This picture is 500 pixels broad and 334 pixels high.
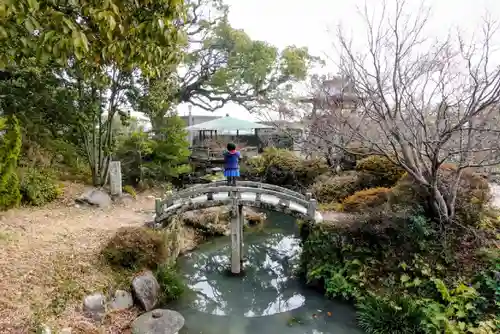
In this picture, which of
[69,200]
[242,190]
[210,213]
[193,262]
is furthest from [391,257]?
[69,200]

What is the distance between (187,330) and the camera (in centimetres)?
666

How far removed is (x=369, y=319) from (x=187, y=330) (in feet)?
12.1

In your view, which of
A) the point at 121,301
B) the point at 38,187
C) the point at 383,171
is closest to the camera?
the point at 121,301

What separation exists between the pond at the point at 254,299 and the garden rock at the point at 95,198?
10.3ft

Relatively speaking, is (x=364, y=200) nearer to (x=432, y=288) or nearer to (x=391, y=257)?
(x=391, y=257)

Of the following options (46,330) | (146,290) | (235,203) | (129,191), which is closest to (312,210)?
(235,203)

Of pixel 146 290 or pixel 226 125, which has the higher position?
pixel 226 125

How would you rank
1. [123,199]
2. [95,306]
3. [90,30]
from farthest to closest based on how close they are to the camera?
[123,199] < [95,306] < [90,30]

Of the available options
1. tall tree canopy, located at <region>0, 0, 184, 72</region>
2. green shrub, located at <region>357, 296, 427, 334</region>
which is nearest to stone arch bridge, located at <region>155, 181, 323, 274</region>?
green shrub, located at <region>357, 296, 427, 334</region>

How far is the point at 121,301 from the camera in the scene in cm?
651

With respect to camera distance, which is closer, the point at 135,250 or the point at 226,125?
the point at 135,250

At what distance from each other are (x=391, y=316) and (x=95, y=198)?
29.0ft

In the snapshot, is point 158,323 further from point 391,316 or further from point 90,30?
point 90,30

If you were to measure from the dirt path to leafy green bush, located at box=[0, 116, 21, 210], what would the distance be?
366 millimetres
